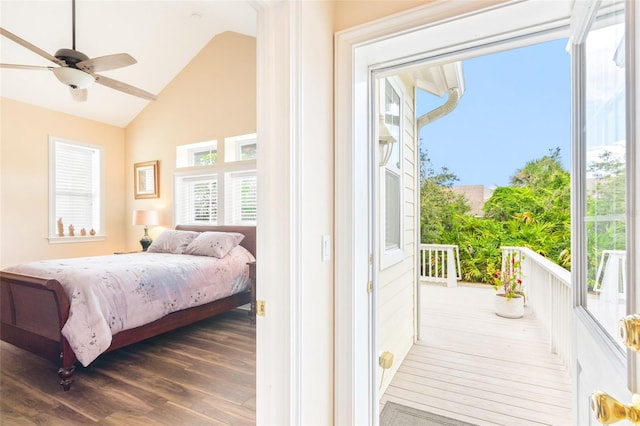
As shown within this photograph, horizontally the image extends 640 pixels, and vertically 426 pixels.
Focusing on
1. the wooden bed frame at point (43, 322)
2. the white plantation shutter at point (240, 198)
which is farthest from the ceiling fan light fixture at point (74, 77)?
the white plantation shutter at point (240, 198)

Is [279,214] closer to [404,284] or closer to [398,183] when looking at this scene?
[398,183]

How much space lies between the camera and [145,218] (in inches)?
197

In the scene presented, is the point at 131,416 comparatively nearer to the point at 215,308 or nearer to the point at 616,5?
the point at 215,308

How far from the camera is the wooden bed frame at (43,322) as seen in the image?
234 cm

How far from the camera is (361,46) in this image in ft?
4.72

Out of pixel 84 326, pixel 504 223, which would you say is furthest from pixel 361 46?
pixel 504 223

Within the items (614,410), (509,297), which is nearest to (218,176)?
(509,297)

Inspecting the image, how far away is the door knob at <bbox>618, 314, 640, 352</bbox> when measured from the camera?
1.58 feet

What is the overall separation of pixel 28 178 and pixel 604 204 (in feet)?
19.7

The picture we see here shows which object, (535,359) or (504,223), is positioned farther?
(504,223)

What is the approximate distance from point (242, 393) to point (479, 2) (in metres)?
2.56

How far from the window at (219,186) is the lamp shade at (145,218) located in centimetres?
33

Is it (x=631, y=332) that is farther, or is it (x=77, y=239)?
(x=77, y=239)

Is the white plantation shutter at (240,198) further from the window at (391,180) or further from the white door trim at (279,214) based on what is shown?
the white door trim at (279,214)
